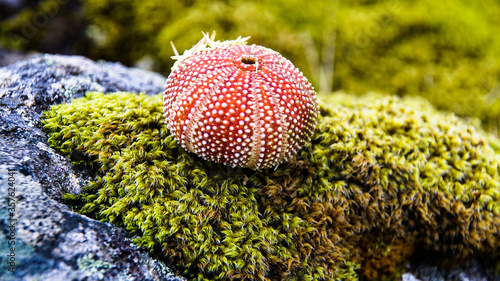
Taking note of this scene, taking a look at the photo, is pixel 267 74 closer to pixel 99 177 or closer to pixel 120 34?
pixel 99 177

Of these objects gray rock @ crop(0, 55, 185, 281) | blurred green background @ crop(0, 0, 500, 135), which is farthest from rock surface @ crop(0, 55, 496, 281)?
blurred green background @ crop(0, 0, 500, 135)

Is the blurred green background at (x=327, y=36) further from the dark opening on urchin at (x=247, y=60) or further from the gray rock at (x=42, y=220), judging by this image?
the dark opening on urchin at (x=247, y=60)

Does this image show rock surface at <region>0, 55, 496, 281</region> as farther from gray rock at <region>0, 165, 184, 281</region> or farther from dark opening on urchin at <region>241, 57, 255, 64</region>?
dark opening on urchin at <region>241, 57, 255, 64</region>

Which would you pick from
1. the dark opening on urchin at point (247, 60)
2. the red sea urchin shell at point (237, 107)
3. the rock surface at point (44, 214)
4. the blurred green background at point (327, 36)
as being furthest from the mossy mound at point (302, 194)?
the blurred green background at point (327, 36)

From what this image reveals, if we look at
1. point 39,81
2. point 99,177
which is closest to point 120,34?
point 39,81

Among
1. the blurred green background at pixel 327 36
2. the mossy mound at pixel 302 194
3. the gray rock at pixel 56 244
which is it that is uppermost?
the blurred green background at pixel 327 36
